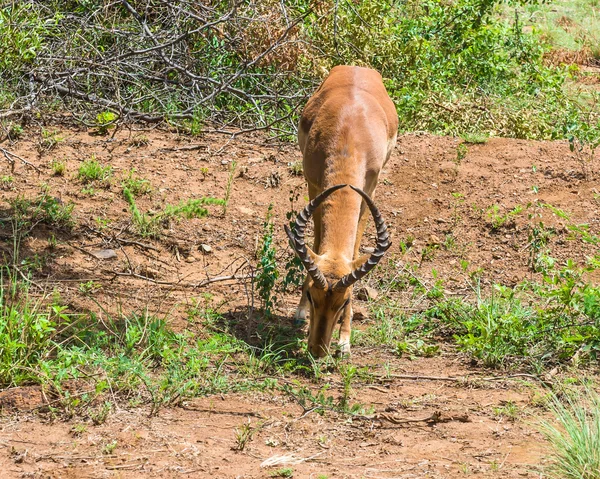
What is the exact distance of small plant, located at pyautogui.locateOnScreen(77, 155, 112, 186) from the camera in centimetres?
848

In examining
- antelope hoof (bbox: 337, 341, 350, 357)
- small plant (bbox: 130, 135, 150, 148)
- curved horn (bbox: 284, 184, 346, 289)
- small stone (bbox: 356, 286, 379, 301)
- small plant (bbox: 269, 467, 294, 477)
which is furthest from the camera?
small plant (bbox: 130, 135, 150, 148)

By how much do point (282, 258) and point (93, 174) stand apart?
2.12 m

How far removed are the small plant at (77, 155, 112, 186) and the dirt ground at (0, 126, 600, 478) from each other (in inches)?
4.9

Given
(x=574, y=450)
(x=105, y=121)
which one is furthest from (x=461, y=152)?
(x=574, y=450)

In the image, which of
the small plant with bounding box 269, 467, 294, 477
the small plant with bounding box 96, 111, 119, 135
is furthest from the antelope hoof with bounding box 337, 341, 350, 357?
the small plant with bounding box 96, 111, 119, 135

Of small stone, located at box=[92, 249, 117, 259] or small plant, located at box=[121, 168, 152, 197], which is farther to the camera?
small plant, located at box=[121, 168, 152, 197]

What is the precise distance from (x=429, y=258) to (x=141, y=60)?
440cm

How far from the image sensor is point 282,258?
8.23 meters

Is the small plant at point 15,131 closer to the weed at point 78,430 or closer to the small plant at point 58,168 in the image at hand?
the small plant at point 58,168

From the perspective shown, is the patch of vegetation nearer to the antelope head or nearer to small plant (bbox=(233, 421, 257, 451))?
the antelope head

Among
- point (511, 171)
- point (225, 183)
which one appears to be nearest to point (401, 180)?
point (511, 171)

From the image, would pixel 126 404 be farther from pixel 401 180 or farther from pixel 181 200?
pixel 401 180

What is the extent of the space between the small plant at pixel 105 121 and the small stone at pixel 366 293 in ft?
12.2

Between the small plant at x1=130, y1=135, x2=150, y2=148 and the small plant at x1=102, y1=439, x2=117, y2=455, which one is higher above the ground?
the small plant at x1=130, y1=135, x2=150, y2=148
